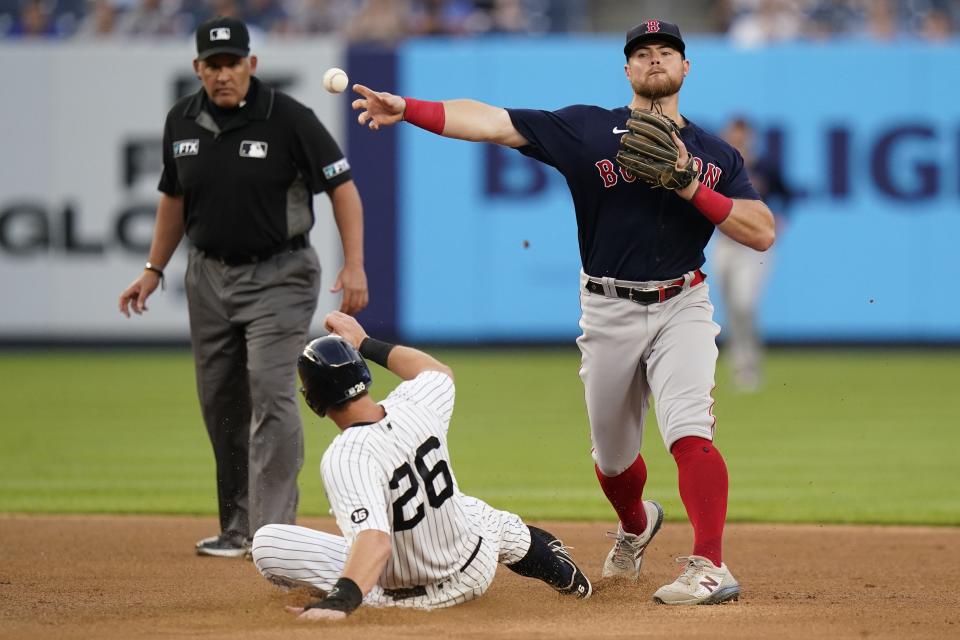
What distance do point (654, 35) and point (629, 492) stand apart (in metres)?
1.86

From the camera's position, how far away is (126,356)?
60.6ft

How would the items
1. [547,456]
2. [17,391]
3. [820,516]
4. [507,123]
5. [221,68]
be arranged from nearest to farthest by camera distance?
[507,123] → [221,68] → [820,516] → [547,456] → [17,391]

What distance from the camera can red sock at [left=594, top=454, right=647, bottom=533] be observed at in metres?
6.17

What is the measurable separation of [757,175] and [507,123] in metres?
9.52

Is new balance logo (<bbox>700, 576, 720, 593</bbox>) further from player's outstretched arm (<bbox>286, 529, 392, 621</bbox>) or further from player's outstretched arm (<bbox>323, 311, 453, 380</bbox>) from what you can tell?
player's outstretched arm (<bbox>286, 529, 392, 621</bbox>)

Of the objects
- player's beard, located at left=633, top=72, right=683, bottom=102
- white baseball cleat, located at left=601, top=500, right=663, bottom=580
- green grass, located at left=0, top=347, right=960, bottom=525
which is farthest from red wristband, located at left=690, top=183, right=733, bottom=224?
green grass, located at left=0, top=347, right=960, bottom=525

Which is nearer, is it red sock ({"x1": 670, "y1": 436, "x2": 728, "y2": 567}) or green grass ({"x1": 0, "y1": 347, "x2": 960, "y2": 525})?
red sock ({"x1": 670, "y1": 436, "x2": 728, "y2": 567})

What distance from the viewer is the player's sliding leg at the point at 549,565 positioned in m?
5.63

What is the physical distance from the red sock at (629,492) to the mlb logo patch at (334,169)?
70.2 inches

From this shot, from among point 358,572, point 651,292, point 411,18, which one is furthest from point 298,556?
point 411,18

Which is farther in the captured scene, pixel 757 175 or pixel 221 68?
pixel 757 175

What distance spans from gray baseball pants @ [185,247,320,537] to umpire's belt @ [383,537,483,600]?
52.1 inches

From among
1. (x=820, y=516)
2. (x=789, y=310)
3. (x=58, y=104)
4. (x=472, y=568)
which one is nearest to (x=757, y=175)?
(x=789, y=310)

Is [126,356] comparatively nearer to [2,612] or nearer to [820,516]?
[820,516]
